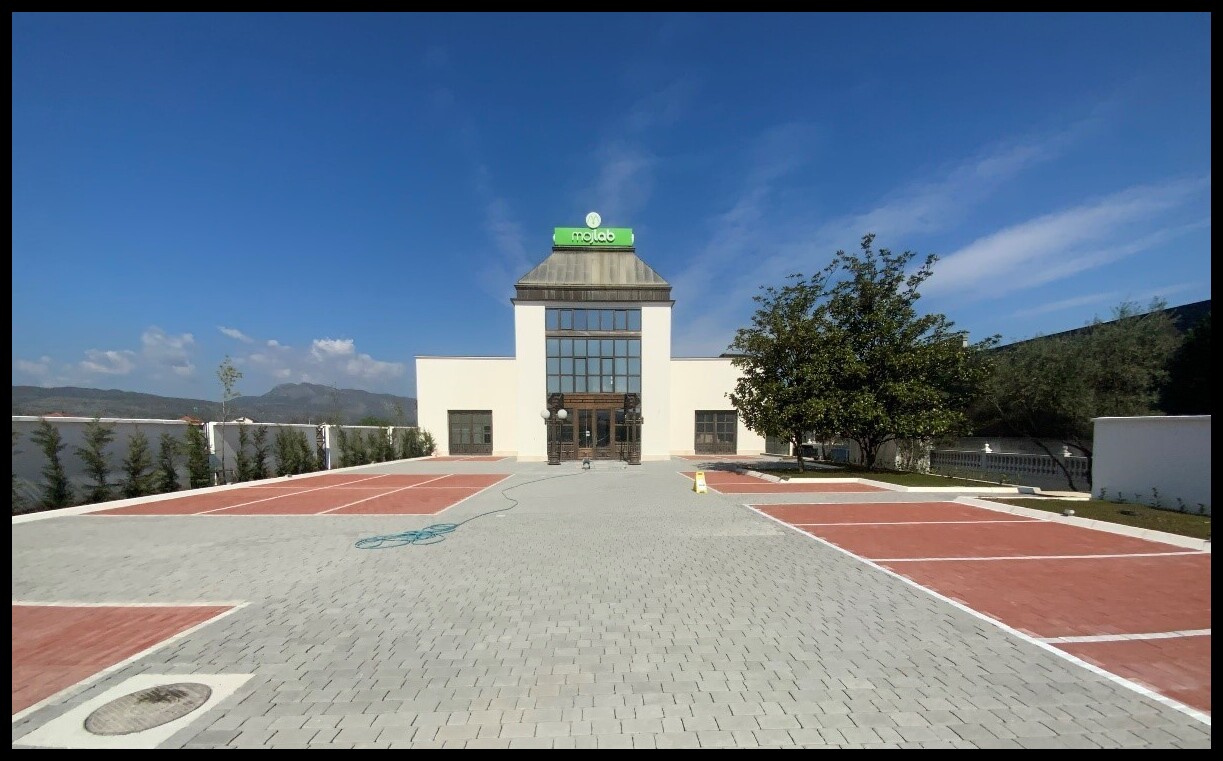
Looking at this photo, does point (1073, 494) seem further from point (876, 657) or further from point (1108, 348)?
point (876, 657)

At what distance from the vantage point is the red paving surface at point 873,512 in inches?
444

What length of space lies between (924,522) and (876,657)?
8.05 m

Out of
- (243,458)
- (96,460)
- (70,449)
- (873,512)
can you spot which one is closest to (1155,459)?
(873,512)

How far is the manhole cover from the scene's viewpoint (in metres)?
3.57

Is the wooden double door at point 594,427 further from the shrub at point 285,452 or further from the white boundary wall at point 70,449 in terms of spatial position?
the white boundary wall at point 70,449

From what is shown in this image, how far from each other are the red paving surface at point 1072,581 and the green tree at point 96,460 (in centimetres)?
1926

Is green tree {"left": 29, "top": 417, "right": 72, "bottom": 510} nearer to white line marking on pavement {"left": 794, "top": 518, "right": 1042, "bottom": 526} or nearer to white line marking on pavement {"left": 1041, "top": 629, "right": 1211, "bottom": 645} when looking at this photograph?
white line marking on pavement {"left": 794, "top": 518, "right": 1042, "bottom": 526}

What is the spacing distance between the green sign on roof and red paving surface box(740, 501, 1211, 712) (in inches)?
1023

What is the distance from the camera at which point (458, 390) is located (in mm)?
35500

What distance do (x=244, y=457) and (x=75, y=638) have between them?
1727 centimetres

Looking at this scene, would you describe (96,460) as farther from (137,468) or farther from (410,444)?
(410,444)

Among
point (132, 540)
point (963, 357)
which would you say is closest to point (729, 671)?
point (132, 540)

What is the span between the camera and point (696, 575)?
7.11 meters
